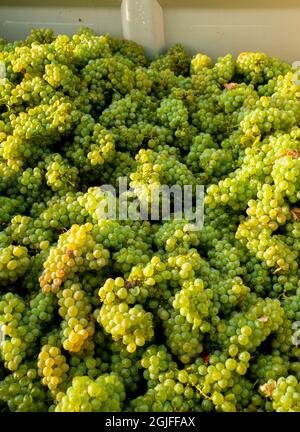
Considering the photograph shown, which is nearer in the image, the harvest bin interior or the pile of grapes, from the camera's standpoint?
the pile of grapes

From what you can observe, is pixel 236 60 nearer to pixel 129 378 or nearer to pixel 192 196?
pixel 192 196

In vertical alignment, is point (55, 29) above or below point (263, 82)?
above

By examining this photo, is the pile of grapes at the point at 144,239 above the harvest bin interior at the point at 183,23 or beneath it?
beneath

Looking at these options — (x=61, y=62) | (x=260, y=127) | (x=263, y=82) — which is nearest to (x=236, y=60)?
(x=263, y=82)

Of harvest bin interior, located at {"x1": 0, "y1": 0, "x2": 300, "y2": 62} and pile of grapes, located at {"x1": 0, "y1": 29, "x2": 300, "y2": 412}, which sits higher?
harvest bin interior, located at {"x1": 0, "y1": 0, "x2": 300, "y2": 62}

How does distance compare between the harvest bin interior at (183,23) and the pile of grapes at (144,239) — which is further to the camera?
the harvest bin interior at (183,23)
